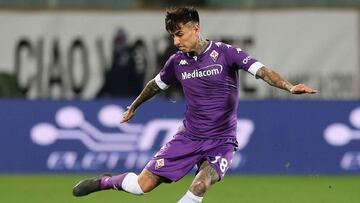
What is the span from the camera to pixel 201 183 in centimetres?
809

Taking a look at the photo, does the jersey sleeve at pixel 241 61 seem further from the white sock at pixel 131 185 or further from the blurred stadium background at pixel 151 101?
the blurred stadium background at pixel 151 101

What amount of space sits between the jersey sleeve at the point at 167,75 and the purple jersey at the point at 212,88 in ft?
0.52

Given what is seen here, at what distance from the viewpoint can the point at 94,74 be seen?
17.2 metres

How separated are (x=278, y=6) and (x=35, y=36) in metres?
4.28

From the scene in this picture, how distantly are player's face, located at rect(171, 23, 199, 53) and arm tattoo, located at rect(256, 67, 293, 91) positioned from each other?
2.02 ft

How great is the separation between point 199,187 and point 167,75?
4.36 ft

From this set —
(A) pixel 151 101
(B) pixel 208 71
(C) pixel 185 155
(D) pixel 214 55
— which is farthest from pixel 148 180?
(A) pixel 151 101

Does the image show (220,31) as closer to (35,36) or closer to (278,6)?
(278,6)

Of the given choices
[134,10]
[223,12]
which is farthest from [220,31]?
[134,10]

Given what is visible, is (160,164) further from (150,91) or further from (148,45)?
(148,45)

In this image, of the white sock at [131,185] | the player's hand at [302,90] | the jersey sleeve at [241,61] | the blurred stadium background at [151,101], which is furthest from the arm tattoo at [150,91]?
the blurred stadium background at [151,101]

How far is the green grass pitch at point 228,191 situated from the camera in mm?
11250

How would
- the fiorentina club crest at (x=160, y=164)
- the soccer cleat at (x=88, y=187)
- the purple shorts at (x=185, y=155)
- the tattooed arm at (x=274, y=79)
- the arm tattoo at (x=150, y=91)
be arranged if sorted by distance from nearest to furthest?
the tattooed arm at (x=274, y=79) < the purple shorts at (x=185, y=155) < the fiorentina club crest at (x=160, y=164) < the soccer cleat at (x=88, y=187) < the arm tattoo at (x=150, y=91)

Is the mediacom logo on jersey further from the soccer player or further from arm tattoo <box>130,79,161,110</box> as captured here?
arm tattoo <box>130,79,161,110</box>
